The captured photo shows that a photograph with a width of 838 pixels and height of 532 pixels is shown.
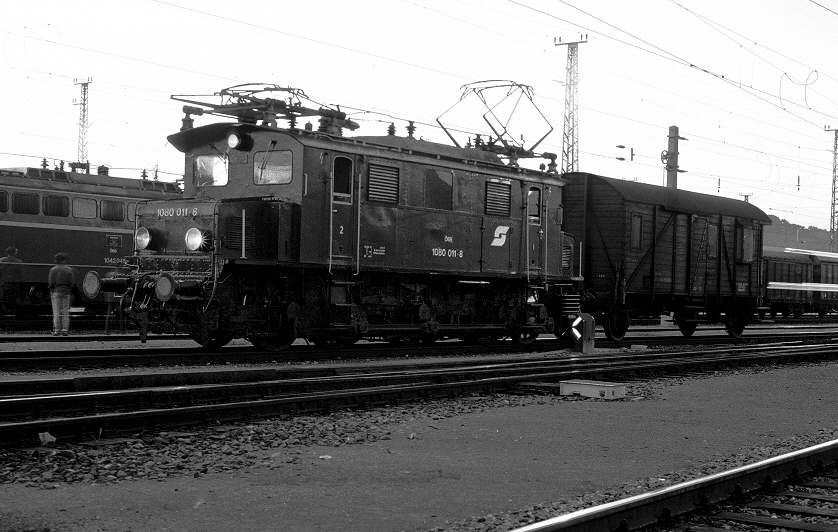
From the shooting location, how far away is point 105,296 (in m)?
26.1

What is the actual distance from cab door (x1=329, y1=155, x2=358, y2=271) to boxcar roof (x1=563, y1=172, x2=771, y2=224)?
902 cm

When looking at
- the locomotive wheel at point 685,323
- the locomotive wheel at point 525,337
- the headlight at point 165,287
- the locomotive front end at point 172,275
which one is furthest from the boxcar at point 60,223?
the locomotive wheel at point 685,323

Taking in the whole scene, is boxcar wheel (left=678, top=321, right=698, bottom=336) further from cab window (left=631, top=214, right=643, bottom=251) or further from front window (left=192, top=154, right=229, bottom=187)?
front window (left=192, top=154, right=229, bottom=187)

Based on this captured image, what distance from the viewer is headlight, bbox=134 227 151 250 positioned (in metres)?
16.0

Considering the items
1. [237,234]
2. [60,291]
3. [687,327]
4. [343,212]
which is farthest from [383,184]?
[687,327]

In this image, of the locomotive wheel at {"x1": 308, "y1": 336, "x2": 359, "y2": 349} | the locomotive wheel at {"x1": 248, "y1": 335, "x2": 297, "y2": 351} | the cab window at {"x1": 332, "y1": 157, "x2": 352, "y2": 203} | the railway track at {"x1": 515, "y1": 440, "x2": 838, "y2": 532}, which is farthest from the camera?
the locomotive wheel at {"x1": 308, "y1": 336, "x2": 359, "y2": 349}

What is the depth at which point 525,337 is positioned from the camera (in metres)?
21.1

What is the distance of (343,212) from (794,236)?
117m

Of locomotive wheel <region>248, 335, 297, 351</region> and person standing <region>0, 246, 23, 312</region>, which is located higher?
person standing <region>0, 246, 23, 312</region>

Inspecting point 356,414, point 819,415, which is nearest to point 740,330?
point 819,415

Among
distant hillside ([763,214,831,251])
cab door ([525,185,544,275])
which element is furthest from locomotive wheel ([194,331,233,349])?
distant hillside ([763,214,831,251])

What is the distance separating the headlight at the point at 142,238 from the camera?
16.0 m

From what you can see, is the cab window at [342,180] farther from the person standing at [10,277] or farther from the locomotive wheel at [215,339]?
the person standing at [10,277]

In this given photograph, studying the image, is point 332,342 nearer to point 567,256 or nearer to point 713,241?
point 567,256
